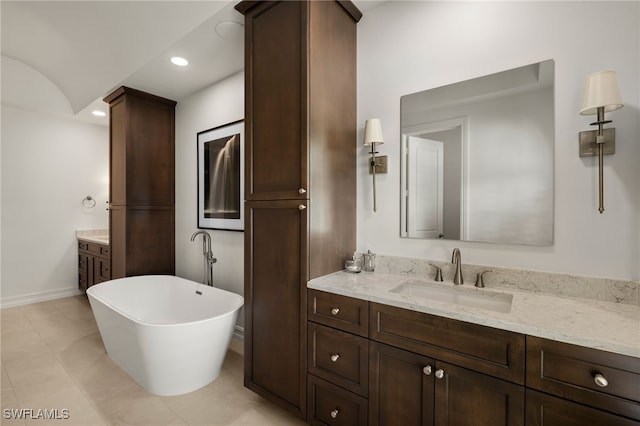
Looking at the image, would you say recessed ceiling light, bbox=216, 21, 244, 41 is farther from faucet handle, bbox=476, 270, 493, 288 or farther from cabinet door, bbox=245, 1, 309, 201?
faucet handle, bbox=476, 270, 493, 288

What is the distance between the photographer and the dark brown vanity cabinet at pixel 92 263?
12.4 ft

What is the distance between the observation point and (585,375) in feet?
3.18

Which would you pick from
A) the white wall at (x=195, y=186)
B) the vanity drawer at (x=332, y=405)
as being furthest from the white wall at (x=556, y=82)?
the white wall at (x=195, y=186)

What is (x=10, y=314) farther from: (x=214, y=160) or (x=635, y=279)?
(x=635, y=279)

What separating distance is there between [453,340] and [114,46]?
340 cm

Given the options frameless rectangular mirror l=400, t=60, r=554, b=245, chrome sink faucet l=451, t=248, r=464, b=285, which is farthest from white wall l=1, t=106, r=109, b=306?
chrome sink faucet l=451, t=248, r=464, b=285

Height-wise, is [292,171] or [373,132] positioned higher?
[373,132]

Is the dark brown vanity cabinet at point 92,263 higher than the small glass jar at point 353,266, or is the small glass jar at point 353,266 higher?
the small glass jar at point 353,266

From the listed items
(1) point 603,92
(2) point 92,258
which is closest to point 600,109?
(1) point 603,92

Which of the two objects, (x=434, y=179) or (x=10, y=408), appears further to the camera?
(x=10, y=408)

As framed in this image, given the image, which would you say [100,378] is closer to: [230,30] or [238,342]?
[238,342]

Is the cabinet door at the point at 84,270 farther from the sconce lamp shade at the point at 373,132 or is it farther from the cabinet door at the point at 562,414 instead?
the cabinet door at the point at 562,414

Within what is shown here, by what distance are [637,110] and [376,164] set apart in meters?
1.23

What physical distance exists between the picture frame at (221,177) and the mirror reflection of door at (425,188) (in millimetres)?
1650
